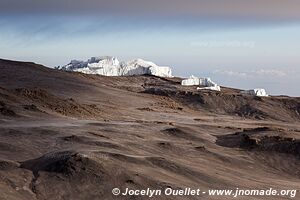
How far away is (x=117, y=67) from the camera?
9250cm

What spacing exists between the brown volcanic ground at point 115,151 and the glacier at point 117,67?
3770 cm

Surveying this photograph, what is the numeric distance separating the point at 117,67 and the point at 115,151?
71.5 m

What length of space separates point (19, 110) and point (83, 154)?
14076 mm

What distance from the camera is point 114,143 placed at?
77.8 ft

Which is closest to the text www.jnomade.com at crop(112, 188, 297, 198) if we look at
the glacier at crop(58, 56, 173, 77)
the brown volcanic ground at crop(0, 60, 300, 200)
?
the brown volcanic ground at crop(0, 60, 300, 200)

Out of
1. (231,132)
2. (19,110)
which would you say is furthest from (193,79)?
(19,110)

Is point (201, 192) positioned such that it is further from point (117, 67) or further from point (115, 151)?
point (117, 67)

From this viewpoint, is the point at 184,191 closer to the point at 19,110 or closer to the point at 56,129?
the point at 56,129

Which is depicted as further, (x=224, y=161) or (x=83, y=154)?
(x=224, y=161)

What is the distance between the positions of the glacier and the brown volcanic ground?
3770cm

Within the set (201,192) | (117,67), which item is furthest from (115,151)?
(117,67)

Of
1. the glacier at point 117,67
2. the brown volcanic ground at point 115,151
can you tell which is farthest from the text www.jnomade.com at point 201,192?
the glacier at point 117,67

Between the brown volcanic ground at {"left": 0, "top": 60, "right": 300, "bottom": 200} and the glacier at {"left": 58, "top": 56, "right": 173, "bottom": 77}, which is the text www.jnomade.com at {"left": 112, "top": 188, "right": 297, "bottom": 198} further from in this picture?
the glacier at {"left": 58, "top": 56, "right": 173, "bottom": 77}

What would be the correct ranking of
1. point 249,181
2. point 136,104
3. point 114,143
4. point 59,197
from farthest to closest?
point 136,104 → point 114,143 → point 249,181 → point 59,197
